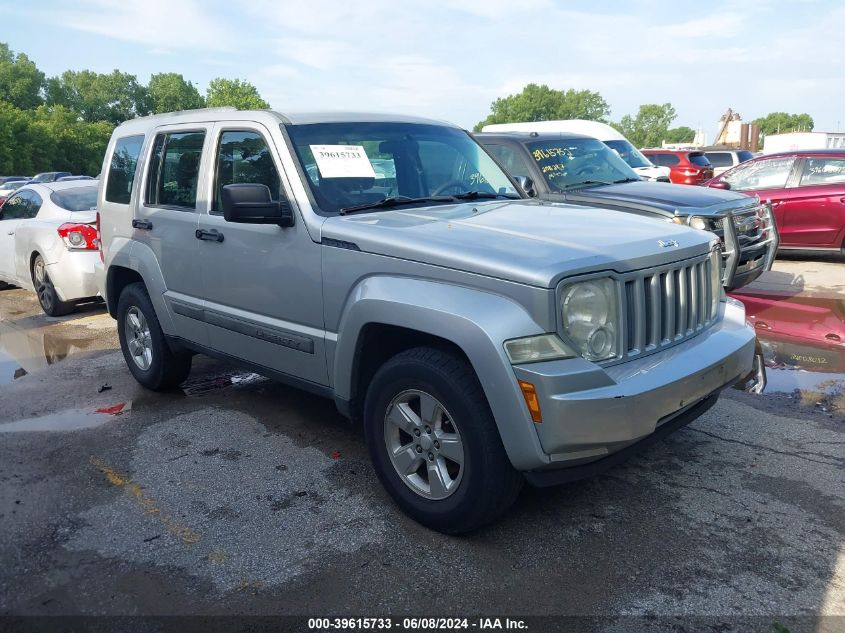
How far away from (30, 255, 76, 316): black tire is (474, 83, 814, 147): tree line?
119m

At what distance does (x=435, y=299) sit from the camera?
3199mm

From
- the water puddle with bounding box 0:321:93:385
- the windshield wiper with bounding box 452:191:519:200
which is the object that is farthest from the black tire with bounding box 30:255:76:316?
the windshield wiper with bounding box 452:191:519:200

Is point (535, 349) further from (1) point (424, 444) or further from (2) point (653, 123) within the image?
(2) point (653, 123)

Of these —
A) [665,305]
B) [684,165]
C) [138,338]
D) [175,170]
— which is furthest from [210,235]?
[684,165]

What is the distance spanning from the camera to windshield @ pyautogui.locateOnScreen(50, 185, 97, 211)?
878cm

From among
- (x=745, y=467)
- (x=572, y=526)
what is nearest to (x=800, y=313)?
(x=745, y=467)

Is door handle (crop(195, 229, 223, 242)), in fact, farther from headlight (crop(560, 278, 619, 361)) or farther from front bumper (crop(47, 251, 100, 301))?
front bumper (crop(47, 251, 100, 301))

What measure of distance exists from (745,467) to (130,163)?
15.7ft

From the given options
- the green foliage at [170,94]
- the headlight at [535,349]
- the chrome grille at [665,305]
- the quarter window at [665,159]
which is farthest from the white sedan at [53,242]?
the green foliage at [170,94]

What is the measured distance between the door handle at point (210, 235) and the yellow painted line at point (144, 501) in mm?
1491

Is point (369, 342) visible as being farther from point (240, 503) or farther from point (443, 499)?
point (240, 503)

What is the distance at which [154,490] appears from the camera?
3.99 meters

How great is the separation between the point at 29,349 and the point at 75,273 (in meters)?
1.22

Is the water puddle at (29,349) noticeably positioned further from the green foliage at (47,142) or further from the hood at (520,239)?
the green foliage at (47,142)
